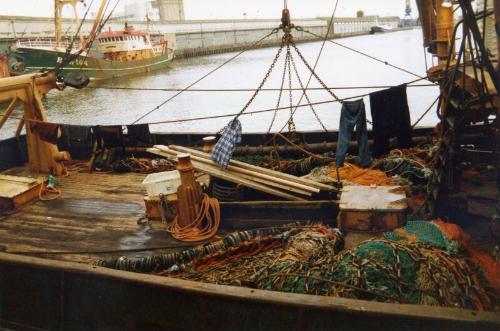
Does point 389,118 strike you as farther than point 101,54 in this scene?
No

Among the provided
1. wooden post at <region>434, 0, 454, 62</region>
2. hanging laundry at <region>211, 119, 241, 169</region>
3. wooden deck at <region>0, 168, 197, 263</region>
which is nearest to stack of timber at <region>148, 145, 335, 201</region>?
hanging laundry at <region>211, 119, 241, 169</region>

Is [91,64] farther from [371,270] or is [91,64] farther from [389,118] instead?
[371,270]

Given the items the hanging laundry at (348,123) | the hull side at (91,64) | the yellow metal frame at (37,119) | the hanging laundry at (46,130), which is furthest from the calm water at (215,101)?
the hanging laundry at (348,123)

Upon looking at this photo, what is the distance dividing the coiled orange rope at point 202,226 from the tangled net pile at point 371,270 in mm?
745

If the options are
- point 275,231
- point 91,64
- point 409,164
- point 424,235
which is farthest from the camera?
point 91,64

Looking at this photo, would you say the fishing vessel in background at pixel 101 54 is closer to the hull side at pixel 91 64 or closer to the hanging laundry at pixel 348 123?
the hull side at pixel 91 64

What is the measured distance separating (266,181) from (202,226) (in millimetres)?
1182

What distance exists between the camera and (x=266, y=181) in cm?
624

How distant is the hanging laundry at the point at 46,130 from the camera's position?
28.5 ft

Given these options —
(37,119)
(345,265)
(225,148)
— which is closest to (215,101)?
(37,119)

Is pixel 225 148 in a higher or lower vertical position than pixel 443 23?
lower

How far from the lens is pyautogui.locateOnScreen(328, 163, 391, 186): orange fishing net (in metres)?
6.52

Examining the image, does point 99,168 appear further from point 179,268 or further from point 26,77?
point 179,268

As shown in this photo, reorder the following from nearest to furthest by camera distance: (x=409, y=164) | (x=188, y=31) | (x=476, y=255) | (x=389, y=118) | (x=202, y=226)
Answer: (x=476, y=255)
(x=202, y=226)
(x=409, y=164)
(x=389, y=118)
(x=188, y=31)
